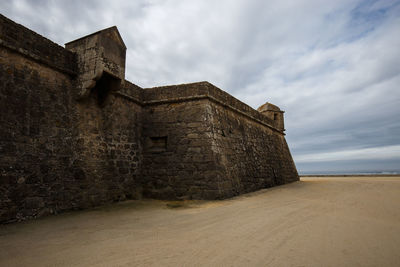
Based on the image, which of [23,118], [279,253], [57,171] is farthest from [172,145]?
[279,253]

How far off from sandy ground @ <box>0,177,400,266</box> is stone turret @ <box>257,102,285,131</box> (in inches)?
474

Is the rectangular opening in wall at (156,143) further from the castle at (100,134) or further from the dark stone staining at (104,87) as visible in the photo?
the dark stone staining at (104,87)

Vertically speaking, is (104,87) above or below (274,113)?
below

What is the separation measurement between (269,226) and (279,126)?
1394 cm

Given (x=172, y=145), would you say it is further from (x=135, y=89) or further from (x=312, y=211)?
(x=312, y=211)

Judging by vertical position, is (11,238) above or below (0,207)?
below

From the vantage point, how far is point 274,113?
16625 mm

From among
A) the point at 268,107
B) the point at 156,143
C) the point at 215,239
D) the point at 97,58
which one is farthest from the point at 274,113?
the point at 215,239

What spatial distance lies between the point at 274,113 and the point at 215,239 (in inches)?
586

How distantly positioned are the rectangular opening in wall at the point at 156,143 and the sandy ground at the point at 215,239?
356 centimetres

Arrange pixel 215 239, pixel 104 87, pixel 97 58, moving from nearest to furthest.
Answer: pixel 215 239
pixel 97 58
pixel 104 87

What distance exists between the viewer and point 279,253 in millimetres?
2496

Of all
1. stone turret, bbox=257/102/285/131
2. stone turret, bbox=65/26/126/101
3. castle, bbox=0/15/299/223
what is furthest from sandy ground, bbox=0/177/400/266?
stone turret, bbox=257/102/285/131

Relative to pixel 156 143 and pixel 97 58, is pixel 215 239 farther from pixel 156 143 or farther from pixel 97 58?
pixel 156 143
